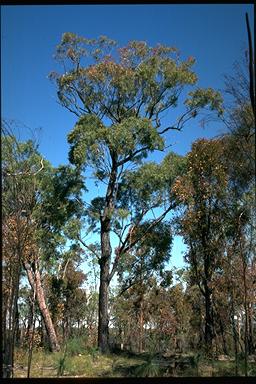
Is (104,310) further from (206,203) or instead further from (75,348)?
(206,203)

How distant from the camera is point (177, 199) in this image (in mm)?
11883

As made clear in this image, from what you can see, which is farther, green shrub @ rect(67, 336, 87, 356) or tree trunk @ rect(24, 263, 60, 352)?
tree trunk @ rect(24, 263, 60, 352)

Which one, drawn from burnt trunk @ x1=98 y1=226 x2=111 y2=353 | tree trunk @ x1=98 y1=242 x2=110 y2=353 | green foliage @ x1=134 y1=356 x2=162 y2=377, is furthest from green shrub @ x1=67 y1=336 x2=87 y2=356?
green foliage @ x1=134 y1=356 x2=162 y2=377

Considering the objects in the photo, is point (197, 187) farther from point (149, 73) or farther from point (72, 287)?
point (72, 287)

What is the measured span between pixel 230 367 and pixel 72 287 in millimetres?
13484

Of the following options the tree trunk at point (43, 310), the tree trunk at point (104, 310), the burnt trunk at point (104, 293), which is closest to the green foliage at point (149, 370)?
the tree trunk at point (104, 310)

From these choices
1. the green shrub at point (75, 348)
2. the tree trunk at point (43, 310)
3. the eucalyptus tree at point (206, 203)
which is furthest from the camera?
the tree trunk at point (43, 310)

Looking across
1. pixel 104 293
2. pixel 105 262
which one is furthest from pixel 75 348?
pixel 105 262

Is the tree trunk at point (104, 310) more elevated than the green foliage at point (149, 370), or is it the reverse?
the tree trunk at point (104, 310)

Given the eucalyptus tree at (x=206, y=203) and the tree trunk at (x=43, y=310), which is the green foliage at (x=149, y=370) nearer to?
the eucalyptus tree at (x=206, y=203)

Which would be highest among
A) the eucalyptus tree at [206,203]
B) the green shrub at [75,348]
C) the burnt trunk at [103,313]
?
the eucalyptus tree at [206,203]

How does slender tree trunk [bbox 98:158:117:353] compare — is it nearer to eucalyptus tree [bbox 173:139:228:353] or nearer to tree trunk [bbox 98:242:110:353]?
tree trunk [bbox 98:242:110:353]

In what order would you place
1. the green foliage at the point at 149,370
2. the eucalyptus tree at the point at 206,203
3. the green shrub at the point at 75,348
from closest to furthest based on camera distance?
1. the green foliage at the point at 149,370
2. the green shrub at the point at 75,348
3. the eucalyptus tree at the point at 206,203
